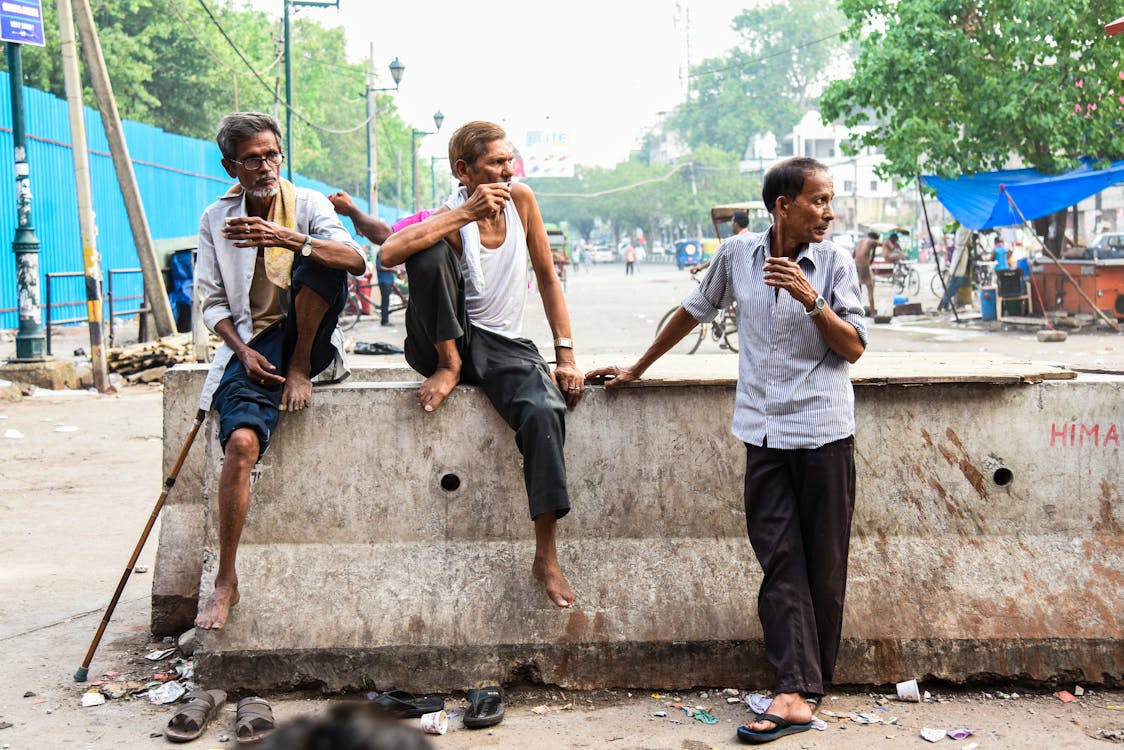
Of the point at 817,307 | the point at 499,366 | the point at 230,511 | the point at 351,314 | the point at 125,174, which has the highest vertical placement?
the point at 125,174

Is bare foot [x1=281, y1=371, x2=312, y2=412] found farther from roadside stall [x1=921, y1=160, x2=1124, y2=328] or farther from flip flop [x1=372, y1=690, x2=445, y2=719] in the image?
roadside stall [x1=921, y1=160, x2=1124, y2=328]

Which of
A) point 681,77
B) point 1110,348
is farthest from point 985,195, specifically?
point 681,77

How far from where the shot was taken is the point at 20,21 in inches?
461

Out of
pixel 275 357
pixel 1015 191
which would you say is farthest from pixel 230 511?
pixel 1015 191

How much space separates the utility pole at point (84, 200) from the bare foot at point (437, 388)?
9.27 metres

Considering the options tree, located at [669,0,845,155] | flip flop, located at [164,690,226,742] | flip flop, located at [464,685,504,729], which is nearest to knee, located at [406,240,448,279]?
flip flop, located at [464,685,504,729]

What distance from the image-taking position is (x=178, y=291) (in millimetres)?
14891

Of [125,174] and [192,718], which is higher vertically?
[125,174]

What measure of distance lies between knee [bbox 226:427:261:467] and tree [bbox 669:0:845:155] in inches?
3765

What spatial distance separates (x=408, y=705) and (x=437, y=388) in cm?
104

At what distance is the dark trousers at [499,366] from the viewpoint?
12.8ft

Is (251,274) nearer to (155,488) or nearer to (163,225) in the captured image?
(155,488)

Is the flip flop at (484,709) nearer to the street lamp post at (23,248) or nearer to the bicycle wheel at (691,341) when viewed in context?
the street lamp post at (23,248)

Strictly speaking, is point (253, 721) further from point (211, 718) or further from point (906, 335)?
point (906, 335)
